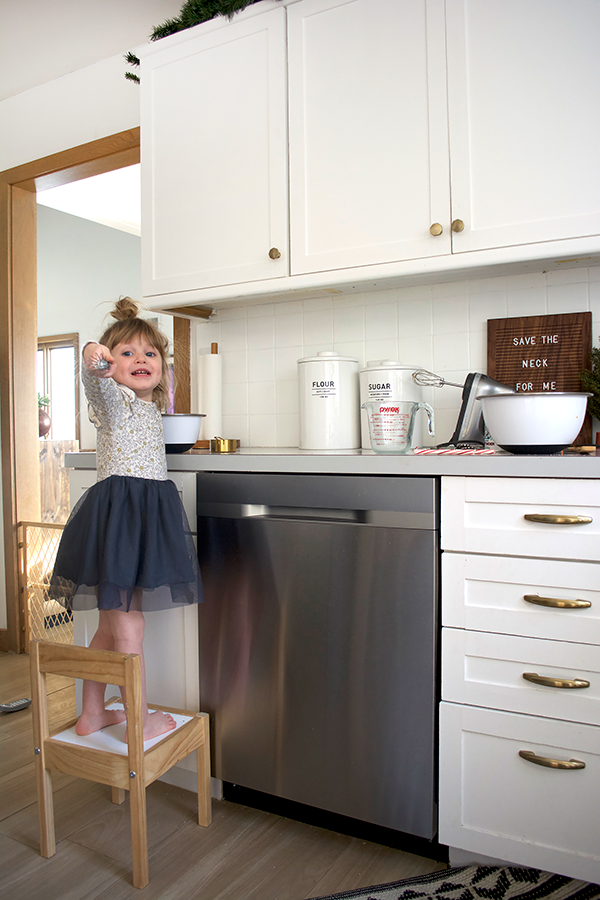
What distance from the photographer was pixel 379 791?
4.58 feet

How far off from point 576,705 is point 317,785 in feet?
2.02

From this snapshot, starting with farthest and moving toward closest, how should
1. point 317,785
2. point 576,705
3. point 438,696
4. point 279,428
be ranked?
point 279,428
point 317,785
point 438,696
point 576,705

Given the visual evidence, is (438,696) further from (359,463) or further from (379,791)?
(359,463)

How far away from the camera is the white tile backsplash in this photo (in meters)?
1.78

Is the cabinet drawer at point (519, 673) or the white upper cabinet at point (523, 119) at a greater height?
the white upper cabinet at point (523, 119)

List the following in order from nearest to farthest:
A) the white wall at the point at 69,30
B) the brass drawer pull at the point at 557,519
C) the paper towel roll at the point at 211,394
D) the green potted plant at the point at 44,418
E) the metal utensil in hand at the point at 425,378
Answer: the brass drawer pull at the point at 557,519 → the metal utensil in hand at the point at 425,378 → the paper towel roll at the point at 211,394 → the white wall at the point at 69,30 → the green potted plant at the point at 44,418

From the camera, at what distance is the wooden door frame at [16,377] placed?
2.88 m

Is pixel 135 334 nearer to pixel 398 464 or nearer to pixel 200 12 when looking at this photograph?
pixel 398 464

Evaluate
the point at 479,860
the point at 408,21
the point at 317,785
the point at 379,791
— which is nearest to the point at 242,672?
the point at 317,785

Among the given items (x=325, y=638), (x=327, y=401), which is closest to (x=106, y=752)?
(x=325, y=638)

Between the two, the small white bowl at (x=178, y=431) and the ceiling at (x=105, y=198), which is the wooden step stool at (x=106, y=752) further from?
the ceiling at (x=105, y=198)

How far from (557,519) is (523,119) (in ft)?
3.07

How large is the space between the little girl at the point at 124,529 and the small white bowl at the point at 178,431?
12 centimetres

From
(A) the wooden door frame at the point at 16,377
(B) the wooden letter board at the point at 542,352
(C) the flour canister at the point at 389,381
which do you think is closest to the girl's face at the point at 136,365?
(C) the flour canister at the point at 389,381
